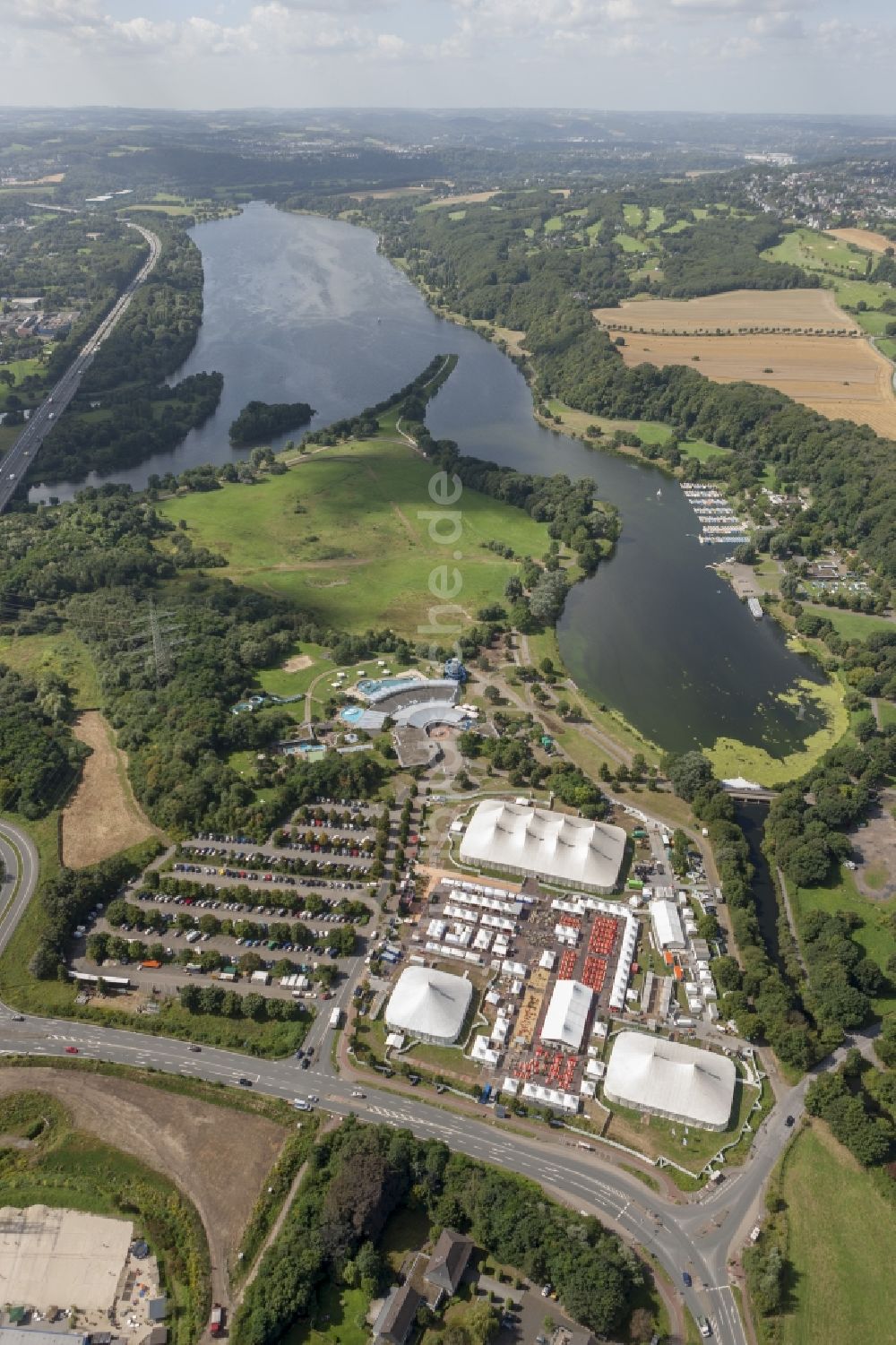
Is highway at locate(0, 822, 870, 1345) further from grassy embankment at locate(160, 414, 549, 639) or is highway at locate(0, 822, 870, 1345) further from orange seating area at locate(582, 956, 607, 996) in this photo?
grassy embankment at locate(160, 414, 549, 639)

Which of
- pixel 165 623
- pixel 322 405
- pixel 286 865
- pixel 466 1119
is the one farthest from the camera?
pixel 322 405

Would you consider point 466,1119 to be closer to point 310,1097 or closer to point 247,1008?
point 310,1097

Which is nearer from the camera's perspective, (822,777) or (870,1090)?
(870,1090)

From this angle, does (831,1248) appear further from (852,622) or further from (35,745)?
(852,622)

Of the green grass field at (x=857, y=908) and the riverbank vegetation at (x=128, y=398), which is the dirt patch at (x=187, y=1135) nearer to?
the green grass field at (x=857, y=908)

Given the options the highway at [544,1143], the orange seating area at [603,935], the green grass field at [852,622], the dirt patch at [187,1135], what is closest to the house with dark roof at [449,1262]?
the highway at [544,1143]

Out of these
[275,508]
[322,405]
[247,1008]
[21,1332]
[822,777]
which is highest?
[322,405]

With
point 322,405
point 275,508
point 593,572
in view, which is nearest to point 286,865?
point 593,572
